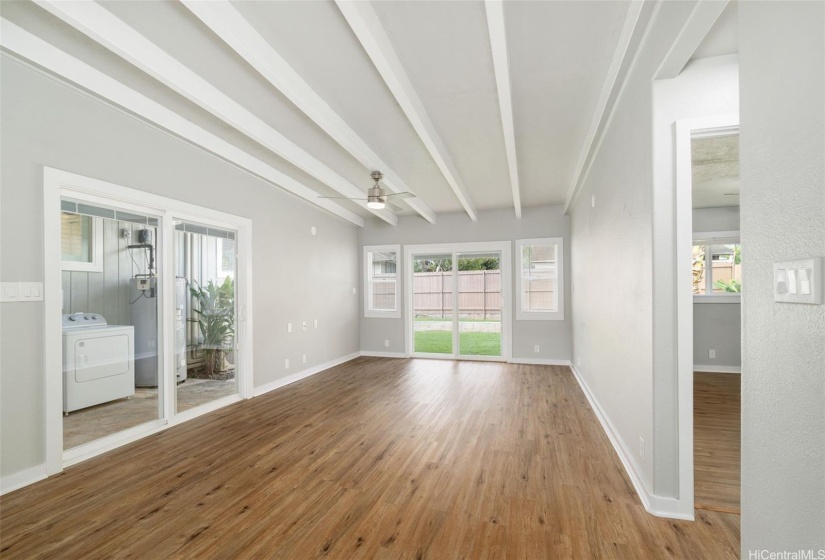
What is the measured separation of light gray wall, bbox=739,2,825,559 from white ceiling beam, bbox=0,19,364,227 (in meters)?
3.78

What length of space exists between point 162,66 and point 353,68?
1365mm

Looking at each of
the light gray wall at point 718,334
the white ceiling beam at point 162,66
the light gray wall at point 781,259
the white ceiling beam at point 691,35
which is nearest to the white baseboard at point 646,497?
the light gray wall at point 781,259

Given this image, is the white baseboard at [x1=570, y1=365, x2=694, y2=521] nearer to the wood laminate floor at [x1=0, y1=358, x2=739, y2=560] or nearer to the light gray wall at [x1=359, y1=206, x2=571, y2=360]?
the wood laminate floor at [x1=0, y1=358, x2=739, y2=560]

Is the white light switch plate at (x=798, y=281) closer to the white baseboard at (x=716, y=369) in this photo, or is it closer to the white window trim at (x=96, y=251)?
the white window trim at (x=96, y=251)

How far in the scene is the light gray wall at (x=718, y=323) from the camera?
5520mm

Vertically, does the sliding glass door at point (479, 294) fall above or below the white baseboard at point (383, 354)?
above

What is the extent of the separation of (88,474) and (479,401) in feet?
11.7

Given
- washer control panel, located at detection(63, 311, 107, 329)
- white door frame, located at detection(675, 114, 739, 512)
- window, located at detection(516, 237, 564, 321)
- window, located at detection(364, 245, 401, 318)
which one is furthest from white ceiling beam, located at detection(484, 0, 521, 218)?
window, located at detection(364, 245, 401, 318)

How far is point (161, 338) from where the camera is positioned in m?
3.49

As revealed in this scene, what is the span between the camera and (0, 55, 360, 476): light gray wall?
94.0 inches

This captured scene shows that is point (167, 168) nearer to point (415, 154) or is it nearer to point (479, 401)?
point (415, 154)

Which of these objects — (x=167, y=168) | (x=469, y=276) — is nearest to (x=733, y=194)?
(x=469, y=276)

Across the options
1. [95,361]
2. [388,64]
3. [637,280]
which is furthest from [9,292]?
[637,280]

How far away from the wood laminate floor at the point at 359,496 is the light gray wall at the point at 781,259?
97cm
